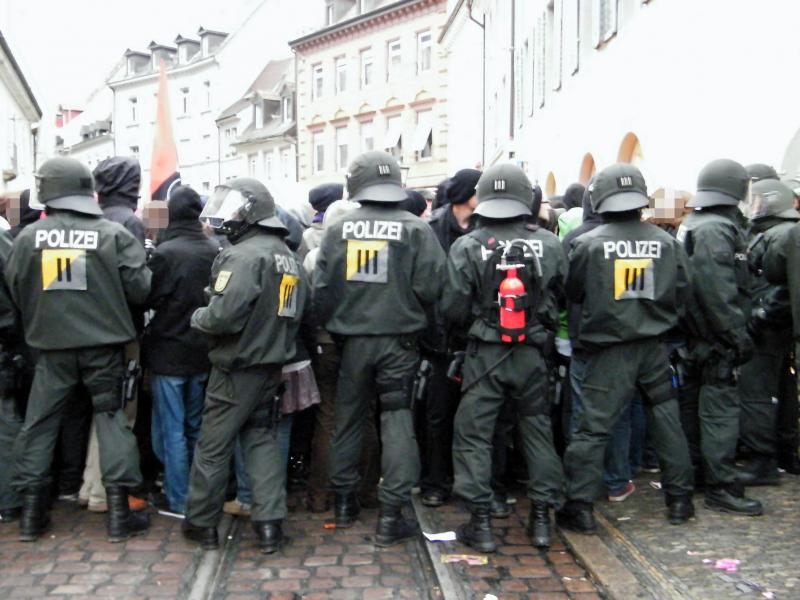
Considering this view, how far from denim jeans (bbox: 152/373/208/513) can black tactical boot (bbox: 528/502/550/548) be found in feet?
7.22

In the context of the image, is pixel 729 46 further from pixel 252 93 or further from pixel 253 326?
pixel 252 93

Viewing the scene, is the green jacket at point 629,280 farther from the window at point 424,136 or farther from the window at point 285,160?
the window at point 285,160

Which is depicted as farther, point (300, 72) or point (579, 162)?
point (300, 72)

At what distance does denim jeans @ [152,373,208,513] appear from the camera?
6.10m

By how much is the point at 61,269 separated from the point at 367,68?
39.1 meters

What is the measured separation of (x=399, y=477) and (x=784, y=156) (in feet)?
20.6

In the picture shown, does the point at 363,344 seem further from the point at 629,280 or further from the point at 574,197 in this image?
the point at 574,197

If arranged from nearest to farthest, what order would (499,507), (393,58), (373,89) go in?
(499,507)
(393,58)
(373,89)

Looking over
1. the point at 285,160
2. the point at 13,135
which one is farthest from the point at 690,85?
the point at 285,160

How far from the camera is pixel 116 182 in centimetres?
660

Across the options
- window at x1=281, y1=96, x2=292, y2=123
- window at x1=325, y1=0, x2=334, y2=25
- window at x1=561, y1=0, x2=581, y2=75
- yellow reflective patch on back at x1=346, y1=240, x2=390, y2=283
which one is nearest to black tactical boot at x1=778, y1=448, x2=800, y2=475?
yellow reflective patch on back at x1=346, y1=240, x2=390, y2=283

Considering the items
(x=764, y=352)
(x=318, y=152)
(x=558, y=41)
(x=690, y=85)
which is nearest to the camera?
(x=764, y=352)

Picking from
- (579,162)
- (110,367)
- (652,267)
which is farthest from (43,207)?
(579,162)

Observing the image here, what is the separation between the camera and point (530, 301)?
5.56 metres
